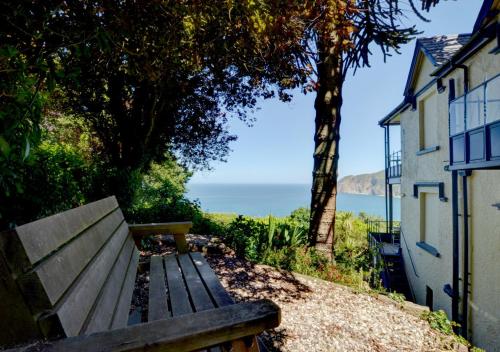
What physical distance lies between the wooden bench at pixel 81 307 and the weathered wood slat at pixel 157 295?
0.02 m

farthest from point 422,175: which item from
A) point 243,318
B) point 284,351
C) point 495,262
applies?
point 243,318

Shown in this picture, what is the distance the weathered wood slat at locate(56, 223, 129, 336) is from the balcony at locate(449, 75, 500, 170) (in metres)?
6.75

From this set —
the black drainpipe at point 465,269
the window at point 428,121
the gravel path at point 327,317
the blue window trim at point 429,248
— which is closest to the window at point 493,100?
the black drainpipe at point 465,269

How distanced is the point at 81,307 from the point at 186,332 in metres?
0.54

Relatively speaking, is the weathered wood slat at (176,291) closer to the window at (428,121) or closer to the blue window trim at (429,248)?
the blue window trim at (429,248)

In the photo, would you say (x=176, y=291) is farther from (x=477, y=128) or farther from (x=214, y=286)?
(x=477, y=128)

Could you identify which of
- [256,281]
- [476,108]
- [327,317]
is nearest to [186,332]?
[327,317]

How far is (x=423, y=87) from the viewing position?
1094 cm

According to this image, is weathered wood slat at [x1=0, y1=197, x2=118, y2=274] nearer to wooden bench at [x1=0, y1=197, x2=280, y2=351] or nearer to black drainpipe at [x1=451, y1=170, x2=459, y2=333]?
wooden bench at [x1=0, y1=197, x2=280, y2=351]

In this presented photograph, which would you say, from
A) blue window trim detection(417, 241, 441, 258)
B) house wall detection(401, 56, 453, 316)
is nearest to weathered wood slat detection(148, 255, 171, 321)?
house wall detection(401, 56, 453, 316)

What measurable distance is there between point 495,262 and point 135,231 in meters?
7.65

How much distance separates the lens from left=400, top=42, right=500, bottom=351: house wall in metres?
6.76

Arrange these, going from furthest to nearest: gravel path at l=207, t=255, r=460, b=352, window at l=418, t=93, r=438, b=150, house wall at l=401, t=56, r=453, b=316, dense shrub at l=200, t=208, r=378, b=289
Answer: window at l=418, t=93, r=438, b=150 < house wall at l=401, t=56, r=453, b=316 < dense shrub at l=200, t=208, r=378, b=289 < gravel path at l=207, t=255, r=460, b=352

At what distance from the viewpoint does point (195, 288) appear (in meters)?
2.56
